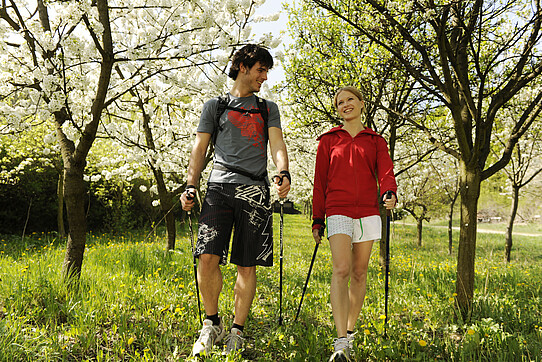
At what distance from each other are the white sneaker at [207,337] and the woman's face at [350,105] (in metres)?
2.12

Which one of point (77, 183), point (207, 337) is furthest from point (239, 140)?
point (77, 183)

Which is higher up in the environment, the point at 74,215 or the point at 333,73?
the point at 333,73

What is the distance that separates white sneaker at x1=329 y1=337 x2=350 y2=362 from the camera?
2354mm

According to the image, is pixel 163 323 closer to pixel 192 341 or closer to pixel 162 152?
pixel 192 341

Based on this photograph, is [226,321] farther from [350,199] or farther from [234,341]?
[350,199]

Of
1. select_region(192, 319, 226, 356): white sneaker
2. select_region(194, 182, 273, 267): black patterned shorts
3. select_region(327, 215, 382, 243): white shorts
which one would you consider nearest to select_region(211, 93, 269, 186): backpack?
select_region(194, 182, 273, 267): black patterned shorts

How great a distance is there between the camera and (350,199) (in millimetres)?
2775

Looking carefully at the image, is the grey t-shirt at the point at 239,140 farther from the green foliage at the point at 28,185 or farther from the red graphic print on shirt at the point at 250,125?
the green foliage at the point at 28,185

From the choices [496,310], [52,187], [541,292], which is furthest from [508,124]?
[52,187]

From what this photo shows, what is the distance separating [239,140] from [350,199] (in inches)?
41.5

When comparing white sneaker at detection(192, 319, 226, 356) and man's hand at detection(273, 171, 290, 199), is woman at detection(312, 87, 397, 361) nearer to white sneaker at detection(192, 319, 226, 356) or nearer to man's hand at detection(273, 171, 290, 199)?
man's hand at detection(273, 171, 290, 199)

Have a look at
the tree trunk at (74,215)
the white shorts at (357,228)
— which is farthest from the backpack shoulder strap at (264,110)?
the tree trunk at (74,215)

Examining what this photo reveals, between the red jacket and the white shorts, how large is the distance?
0.15 ft

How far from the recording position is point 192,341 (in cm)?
285
